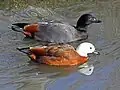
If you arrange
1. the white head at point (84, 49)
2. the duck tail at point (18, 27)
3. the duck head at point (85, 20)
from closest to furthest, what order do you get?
the white head at point (84, 49) < the duck tail at point (18, 27) < the duck head at point (85, 20)

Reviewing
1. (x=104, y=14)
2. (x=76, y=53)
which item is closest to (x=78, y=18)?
(x=104, y=14)

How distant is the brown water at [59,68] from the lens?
26.4ft

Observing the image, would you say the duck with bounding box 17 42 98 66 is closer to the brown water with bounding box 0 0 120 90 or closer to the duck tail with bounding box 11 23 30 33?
the brown water with bounding box 0 0 120 90

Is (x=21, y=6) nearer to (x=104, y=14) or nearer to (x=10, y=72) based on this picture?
(x=104, y=14)

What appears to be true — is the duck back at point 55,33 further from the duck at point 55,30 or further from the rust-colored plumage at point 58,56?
the rust-colored plumage at point 58,56

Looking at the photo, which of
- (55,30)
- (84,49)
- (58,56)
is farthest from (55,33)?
(58,56)

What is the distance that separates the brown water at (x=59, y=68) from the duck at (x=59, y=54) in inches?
4.5

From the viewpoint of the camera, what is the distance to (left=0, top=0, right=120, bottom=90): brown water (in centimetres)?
805

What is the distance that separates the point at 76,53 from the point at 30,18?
3.55 m

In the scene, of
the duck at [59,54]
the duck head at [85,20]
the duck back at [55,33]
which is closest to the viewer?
the duck at [59,54]

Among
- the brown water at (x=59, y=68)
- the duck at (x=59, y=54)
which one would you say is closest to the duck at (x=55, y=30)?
the brown water at (x=59, y=68)

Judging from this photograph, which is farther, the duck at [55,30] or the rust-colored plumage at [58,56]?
the duck at [55,30]

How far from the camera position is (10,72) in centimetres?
861

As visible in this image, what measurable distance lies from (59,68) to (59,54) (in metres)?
0.27
